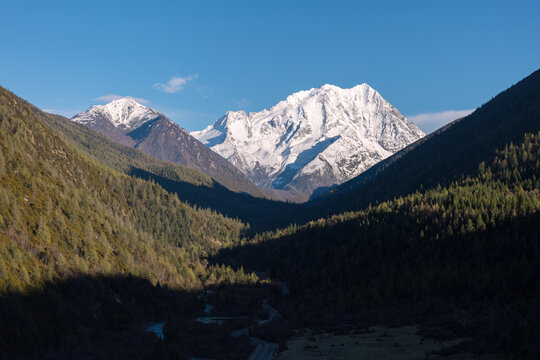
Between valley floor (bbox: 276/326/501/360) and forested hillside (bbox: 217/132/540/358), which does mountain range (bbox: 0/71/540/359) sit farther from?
valley floor (bbox: 276/326/501/360)

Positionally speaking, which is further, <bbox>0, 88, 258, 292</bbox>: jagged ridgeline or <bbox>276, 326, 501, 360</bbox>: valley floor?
<bbox>0, 88, 258, 292</bbox>: jagged ridgeline

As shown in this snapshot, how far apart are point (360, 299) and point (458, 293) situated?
27.3m

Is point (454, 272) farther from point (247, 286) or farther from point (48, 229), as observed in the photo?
point (48, 229)

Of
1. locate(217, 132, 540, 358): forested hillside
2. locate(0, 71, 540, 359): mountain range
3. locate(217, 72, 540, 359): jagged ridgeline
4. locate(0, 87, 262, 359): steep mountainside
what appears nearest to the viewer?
locate(217, 72, 540, 359): jagged ridgeline

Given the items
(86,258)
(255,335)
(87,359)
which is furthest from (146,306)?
(87,359)

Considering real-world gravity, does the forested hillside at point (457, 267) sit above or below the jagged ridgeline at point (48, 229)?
below

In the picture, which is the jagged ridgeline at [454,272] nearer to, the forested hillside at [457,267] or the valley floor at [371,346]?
the forested hillside at [457,267]

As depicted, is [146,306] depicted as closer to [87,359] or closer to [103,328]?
[103,328]

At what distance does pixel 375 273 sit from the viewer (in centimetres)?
15475

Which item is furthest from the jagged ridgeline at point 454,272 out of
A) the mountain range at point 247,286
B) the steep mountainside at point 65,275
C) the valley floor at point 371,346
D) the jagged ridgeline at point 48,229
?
the jagged ridgeline at point 48,229

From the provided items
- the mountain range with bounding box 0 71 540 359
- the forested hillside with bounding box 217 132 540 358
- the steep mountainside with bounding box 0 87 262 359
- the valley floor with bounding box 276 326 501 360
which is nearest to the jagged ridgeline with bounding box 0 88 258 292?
the steep mountainside with bounding box 0 87 262 359

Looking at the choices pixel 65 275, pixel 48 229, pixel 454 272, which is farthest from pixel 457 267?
pixel 48 229

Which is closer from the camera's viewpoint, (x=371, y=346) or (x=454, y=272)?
(x=371, y=346)

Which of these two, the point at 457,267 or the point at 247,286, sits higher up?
the point at 457,267
